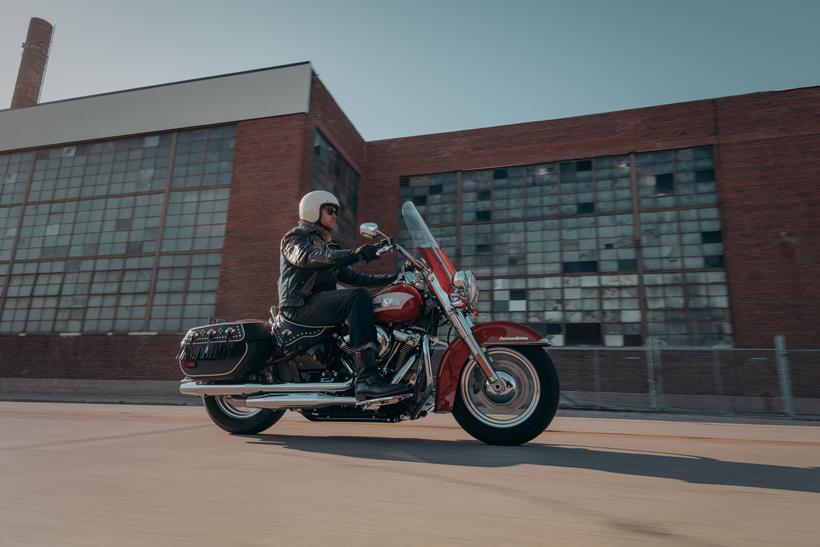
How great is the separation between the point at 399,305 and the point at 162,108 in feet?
65.5

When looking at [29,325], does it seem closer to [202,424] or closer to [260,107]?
[260,107]

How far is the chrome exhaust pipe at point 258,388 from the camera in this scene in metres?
3.48

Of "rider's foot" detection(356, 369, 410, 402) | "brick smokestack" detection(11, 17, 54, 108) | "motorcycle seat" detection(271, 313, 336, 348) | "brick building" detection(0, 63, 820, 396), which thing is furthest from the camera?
"brick smokestack" detection(11, 17, 54, 108)

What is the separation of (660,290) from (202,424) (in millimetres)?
16772

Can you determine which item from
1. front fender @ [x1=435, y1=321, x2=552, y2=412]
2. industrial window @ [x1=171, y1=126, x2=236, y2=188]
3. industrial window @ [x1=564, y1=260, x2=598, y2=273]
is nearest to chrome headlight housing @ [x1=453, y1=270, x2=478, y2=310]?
front fender @ [x1=435, y1=321, x2=552, y2=412]

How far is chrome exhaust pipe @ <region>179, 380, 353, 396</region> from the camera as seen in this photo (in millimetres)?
3477

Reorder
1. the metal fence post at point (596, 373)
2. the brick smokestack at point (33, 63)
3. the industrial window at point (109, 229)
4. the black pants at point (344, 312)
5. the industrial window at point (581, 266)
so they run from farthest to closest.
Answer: the brick smokestack at point (33, 63)
the industrial window at point (581, 266)
the industrial window at point (109, 229)
the metal fence post at point (596, 373)
the black pants at point (344, 312)

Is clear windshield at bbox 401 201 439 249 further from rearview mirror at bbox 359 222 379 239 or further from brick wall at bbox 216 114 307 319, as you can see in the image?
brick wall at bbox 216 114 307 319

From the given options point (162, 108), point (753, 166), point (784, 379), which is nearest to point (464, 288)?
point (784, 379)

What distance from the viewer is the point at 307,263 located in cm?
363

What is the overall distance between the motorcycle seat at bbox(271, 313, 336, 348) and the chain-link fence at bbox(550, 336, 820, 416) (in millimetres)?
10195

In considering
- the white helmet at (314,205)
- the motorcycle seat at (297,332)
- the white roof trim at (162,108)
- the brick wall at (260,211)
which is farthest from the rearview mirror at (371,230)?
the white roof trim at (162,108)

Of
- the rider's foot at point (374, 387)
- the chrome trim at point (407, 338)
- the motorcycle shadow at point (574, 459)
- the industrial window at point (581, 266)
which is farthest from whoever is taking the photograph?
the industrial window at point (581, 266)

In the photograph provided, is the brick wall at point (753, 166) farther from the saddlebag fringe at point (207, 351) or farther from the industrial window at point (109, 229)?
the saddlebag fringe at point (207, 351)
